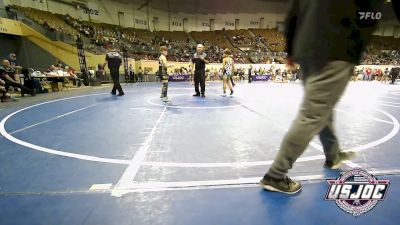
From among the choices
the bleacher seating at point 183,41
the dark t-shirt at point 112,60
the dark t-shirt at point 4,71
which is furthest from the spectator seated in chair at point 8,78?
the bleacher seating at point 183,41

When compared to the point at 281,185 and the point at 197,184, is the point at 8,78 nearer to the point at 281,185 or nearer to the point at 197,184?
the point at 197,184

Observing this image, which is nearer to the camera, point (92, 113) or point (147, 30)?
point (92, 113)

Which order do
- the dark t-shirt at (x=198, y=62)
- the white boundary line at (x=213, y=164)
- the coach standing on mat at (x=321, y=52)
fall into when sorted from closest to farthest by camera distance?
the coach standing on mat at (x=321, y=52) < the white boundary line at (x=213, y=164) < the dark t-shirt at (x=198, y=62)

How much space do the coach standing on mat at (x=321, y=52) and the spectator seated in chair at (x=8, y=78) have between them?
10865mm

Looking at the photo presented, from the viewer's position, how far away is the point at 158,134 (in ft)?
12.8

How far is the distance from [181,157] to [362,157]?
1904 mm

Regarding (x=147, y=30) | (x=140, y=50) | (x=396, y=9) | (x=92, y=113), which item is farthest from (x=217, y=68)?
(x=396, y=9)

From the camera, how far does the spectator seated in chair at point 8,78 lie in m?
9.55

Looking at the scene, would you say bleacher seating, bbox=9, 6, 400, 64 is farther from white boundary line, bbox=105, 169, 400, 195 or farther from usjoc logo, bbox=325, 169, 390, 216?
usjoc logo, bbox=325, 169, 390, 216

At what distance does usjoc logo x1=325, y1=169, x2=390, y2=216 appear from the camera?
161cm

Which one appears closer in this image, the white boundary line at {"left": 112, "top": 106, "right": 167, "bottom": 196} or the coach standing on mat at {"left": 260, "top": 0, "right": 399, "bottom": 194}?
the coach standing on mat at {"left": 260, "top": 0, "right": 399, "bottom": 194}

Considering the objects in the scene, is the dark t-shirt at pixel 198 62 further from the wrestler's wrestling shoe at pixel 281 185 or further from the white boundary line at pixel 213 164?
the wrestler's wrestling shoe at pixel 281 185

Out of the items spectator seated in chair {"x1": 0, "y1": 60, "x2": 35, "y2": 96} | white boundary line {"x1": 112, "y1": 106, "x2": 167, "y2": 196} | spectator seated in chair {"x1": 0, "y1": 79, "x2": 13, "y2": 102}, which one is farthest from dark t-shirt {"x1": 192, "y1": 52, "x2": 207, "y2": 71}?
spectator seated in chair {"x1": 0, "y1": 60, "x2": 35, "y2": 96}

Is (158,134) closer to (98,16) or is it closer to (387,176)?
(387,176)
